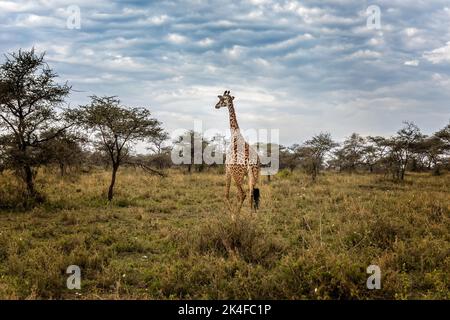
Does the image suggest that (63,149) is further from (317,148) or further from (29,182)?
(317,148)

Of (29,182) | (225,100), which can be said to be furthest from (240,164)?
(29,182)

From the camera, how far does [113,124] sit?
15.1 meters

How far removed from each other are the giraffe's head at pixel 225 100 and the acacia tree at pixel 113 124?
603 centimetres

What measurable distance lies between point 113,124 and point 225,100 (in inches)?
252

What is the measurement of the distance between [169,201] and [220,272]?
9.89 meters

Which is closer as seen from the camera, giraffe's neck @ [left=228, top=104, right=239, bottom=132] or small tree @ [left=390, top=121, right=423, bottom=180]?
giraffe's neck @ [left=228, top=104, right=239, bottom=132]

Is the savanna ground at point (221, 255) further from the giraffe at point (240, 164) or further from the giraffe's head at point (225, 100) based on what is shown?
the giraffe's head at point (225, 100)

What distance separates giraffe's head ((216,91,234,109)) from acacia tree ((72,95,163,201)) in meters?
6.03

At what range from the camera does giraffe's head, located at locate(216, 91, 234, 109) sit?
10.4 meters

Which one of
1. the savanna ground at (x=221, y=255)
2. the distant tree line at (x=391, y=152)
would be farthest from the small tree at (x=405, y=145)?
the savanna ground at (x=221, y=255)

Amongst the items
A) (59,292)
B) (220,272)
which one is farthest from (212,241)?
(59,292)

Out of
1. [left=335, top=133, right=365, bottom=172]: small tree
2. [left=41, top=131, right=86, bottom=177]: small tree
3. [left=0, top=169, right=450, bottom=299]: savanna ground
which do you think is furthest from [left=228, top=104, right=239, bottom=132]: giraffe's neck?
[left=335, top=133, right=365, bottom=172]: small tree

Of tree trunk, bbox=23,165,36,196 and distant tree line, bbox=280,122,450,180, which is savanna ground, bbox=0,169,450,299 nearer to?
tree trunk, bbox=23,165,36,196
